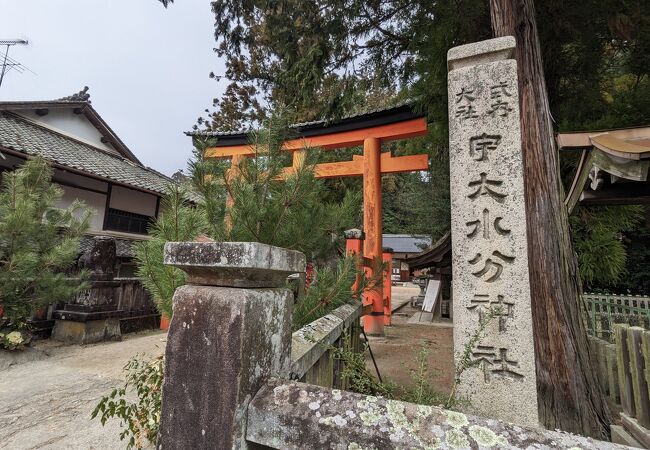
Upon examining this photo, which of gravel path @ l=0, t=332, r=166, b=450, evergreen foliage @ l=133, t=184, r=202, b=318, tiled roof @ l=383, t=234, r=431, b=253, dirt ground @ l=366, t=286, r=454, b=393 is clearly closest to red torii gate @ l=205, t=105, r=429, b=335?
dirt ground @ l=366, t=286, r=454, b=393

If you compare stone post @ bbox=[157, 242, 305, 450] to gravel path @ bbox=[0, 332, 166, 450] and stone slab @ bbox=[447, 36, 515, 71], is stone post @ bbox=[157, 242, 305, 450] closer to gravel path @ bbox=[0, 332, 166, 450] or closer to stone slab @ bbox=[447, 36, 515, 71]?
gravel path @ bbox=[0, 332, 166, 450]

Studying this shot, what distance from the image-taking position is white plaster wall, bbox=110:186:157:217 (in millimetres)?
9172

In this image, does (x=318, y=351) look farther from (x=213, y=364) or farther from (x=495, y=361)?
(x=495, y=361)

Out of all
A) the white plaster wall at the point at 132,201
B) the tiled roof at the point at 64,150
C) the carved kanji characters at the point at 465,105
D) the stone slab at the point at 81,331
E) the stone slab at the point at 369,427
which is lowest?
the stone slab at the point at 81,331

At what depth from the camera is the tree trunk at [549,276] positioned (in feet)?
9.16

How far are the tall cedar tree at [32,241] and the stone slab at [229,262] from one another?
185 inches

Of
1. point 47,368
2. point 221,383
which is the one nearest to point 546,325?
point 221,383

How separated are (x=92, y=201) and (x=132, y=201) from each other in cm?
129

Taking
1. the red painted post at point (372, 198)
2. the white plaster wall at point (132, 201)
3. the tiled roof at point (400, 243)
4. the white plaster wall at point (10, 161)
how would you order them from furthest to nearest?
1. the tiled roof at point (400, 243)
2. the white plaster wall at point (132, 201)
3. the red painted post at point (372, 198)
4. the white plaster wall at point (10, 161)

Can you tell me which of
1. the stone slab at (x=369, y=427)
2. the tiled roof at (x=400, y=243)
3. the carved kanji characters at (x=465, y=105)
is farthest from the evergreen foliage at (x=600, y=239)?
the tiled roof at (x=400, y=243)

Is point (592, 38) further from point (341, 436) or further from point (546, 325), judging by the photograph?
point (341, 436)

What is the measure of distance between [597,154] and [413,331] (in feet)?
18.8

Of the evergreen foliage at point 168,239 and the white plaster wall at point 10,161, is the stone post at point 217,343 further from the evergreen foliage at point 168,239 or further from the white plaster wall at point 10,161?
the white plaster wall at point 10,161

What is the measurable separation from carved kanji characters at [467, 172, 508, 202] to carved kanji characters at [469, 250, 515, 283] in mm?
438
